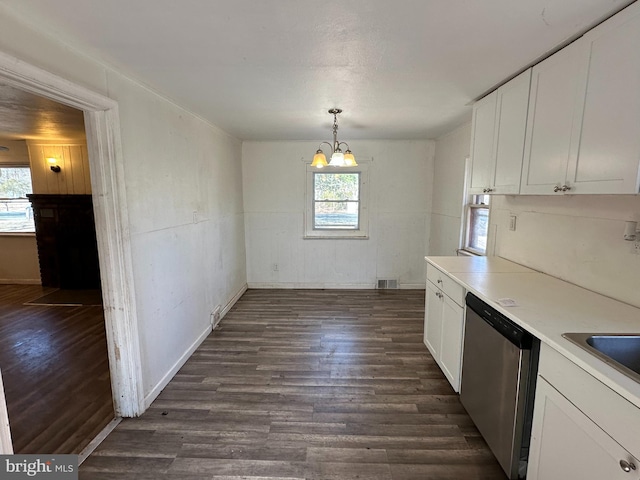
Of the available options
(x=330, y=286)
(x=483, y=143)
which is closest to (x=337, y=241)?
(x=330, y=286)

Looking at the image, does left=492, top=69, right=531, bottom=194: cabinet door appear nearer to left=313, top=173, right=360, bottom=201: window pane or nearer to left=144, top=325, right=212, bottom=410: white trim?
left=313, top=173, right=360, bottom=201: window pane

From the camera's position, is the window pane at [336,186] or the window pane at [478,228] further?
the window pane at [336,186]

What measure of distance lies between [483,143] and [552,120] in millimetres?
793

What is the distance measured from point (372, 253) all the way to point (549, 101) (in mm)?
3356

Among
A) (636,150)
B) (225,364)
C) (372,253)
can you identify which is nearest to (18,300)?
(225,364)

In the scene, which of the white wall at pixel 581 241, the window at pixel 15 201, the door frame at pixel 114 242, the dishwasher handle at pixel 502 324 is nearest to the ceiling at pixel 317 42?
the door frame at pixel 114 242

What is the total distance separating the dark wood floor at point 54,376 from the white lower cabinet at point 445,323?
8.34 ft

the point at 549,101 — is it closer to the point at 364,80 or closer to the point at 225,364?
the point at 364,80

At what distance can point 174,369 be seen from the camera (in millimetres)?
2643

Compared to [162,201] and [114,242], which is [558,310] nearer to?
[114,242]

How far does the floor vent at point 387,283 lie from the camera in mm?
4977

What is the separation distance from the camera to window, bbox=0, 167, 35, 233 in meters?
5.09

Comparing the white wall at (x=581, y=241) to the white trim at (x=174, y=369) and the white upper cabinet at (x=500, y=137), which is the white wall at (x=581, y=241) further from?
the white trim at (x=174, y=369)

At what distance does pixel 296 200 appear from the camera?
4.86 metres
